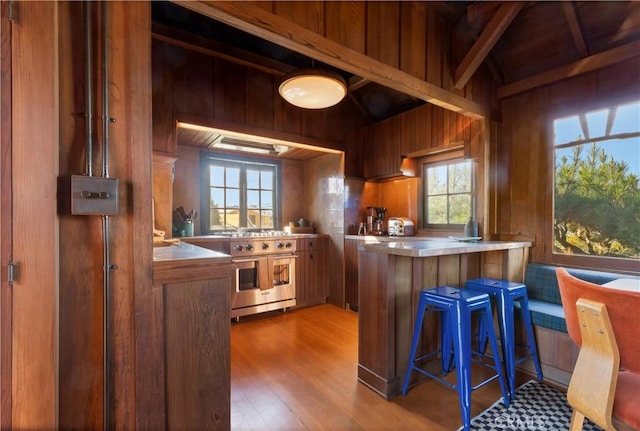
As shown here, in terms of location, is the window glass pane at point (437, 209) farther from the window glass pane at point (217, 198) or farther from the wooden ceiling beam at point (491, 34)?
the window glass pane at point (217, 198)

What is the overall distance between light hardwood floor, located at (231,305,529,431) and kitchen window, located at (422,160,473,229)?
5.63 ft

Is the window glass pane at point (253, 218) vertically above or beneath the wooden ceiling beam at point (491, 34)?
beneath

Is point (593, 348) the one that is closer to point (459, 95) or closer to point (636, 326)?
point (636, 326)

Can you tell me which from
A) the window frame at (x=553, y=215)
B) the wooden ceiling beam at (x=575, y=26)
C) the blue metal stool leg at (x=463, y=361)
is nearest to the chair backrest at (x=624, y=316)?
the blue metal stool leg at (x=463, y=361)

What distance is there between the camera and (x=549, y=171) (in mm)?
2629

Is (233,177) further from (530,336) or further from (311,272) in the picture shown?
(530,336)

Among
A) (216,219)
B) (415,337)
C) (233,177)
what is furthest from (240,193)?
(415,337)

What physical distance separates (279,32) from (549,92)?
251 cm

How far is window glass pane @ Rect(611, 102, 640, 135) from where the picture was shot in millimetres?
2205

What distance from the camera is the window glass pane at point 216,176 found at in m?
3.96

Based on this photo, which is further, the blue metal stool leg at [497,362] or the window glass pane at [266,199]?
the window glass pane at [266,199]

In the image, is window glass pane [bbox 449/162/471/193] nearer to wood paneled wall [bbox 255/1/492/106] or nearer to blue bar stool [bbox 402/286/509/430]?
wood paneled wall [bbox 255/1/492/106]

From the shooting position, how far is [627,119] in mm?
2246

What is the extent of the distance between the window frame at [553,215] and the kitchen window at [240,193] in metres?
3.27
